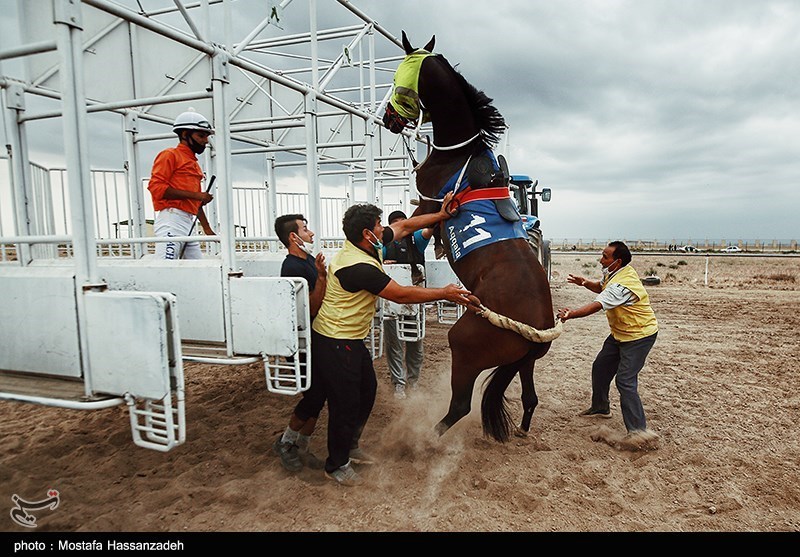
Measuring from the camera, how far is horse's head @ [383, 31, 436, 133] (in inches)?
134

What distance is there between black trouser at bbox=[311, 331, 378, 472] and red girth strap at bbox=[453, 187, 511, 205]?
1.21 m

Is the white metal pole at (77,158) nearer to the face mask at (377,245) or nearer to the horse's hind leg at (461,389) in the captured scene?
the face mask at (377,245)

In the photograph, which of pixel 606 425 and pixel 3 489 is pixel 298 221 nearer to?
pixel 3 489

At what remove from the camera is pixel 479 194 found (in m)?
3.26

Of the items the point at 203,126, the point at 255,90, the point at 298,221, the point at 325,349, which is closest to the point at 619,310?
the point at 325,349

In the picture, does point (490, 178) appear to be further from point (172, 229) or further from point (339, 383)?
point (172, 229)

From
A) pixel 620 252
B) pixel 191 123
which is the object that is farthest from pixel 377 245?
pixel 620 252

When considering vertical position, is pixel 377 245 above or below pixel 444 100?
below

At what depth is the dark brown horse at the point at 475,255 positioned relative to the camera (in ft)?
10.2

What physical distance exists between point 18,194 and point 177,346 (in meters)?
2.31

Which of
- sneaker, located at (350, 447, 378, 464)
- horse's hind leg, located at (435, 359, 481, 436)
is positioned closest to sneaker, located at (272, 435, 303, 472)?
sneaker, located at (350, 447, 378, 464)

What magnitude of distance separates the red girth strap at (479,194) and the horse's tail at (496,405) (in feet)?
3.97

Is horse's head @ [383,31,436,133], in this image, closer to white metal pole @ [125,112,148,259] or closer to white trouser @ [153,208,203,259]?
white trouser @ [153,208,203,259]

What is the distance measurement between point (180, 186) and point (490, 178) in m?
2.39
